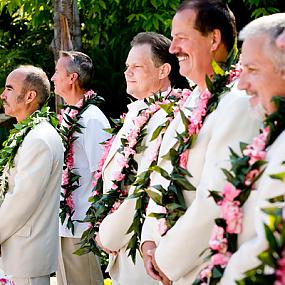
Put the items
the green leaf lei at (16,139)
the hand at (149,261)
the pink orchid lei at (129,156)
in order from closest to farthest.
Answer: the hand at (149,261)
the pink orchid lei at (129,156)
the green leaf lei at (16,139)

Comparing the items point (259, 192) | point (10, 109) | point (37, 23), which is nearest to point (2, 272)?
point (10, 109)

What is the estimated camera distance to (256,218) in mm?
2521

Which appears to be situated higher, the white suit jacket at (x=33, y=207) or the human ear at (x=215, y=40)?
the human ear at (x=215, y=40)

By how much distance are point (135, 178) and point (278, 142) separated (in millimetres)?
1615

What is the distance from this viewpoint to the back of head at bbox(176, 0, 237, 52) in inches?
138

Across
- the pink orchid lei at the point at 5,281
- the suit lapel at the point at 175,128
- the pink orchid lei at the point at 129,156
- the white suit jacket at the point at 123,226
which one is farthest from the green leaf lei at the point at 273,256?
the pink orchid lei at the point at 5,281

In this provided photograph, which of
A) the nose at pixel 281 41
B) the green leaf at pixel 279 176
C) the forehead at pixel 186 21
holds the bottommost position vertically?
the green leaf at pixel 279 176

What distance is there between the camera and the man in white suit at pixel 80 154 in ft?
18.6

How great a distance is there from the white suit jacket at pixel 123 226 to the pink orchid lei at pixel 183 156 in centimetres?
55

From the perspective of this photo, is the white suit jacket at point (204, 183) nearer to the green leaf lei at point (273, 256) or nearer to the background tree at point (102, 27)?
the green leaf lei at point (273, 256)

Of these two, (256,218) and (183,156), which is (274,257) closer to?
(256,218)

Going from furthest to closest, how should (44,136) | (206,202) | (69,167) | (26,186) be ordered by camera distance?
(69,167), (44,136), (26,186), (206,202)

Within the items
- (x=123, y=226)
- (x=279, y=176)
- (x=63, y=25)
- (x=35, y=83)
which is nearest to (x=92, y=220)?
(x=123, y=226)

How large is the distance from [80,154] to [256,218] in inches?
132
